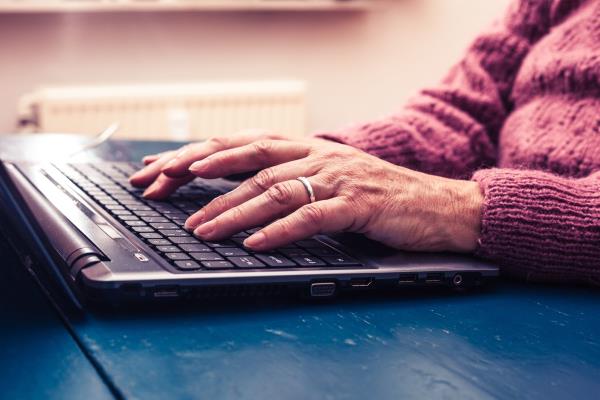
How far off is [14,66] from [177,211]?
5.39ft

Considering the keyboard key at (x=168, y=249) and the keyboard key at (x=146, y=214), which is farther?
the keyboard key at (x=146, y=214)

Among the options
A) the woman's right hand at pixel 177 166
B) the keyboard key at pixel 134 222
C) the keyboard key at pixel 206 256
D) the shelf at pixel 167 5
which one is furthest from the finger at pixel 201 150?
the shelf at pixel 167 5

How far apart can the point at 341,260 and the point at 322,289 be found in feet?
0.13

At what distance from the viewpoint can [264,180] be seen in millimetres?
666

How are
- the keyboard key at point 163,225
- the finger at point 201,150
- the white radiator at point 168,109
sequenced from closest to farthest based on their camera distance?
the keyboard key at point 163,225 → the finger at point 201,150 → the white radiator at point 168,109

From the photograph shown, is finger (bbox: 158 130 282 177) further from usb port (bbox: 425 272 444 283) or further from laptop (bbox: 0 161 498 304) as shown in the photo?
usb port (bbox: 425 272 444 283)

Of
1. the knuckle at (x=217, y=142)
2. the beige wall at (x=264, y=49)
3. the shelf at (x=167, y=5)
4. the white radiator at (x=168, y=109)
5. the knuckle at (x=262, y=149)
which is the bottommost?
the white radiator at (x=168, y=109)

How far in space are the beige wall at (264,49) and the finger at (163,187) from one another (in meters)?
1.51

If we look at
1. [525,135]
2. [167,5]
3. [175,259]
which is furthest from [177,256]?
[167,5]

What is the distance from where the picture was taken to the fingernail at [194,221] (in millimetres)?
629

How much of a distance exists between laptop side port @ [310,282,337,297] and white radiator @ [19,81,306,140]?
1687 millimetres

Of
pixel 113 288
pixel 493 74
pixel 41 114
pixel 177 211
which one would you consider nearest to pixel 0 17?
pixel 41 114

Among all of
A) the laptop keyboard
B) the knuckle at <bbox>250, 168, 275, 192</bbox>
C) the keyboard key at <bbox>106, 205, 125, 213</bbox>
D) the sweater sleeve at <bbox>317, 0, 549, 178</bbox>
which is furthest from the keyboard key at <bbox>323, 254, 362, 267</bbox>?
the sweater sleeve at <bbox>317, 0, 549, 178</bbox>

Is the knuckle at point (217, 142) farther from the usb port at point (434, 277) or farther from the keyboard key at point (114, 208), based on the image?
the usb port at point (434, 277)
